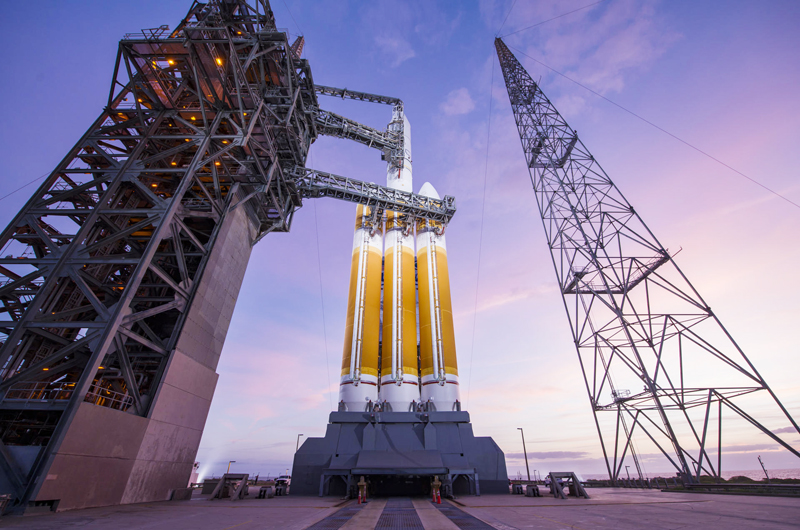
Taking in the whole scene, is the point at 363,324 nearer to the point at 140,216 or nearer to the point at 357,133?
the point at 140,216

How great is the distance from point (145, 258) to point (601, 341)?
26.2 meters

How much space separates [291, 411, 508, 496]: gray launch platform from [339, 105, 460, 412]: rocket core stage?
1.58 metres

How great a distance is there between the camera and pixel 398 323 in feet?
89.6

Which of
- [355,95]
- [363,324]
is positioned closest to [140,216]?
[363,324]

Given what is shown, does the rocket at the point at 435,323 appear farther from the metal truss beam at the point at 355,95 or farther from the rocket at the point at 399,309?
the metal truss beam at the point at 355,95

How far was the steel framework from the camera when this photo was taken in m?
14.0

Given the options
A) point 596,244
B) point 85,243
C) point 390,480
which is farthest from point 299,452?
point 596,244

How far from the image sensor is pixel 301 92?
89.4ft

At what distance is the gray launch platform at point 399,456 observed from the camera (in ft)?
63.0

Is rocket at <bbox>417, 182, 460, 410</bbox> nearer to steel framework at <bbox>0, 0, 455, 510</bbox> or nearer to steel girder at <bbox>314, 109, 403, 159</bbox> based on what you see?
steel girder at <bbox>314, 109, 403, 159</bbox>

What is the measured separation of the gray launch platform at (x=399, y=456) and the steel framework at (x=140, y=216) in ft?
33.7

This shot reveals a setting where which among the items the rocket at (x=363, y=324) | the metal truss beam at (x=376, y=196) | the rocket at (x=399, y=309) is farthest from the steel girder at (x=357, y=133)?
the rocket at (x=363, y=324)

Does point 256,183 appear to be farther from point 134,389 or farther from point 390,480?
point 390,480

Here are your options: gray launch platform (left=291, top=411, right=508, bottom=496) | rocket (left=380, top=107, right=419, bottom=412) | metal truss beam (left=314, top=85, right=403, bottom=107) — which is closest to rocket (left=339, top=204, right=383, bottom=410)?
rocket (left=380, top=107, right=419, bottom=412)
